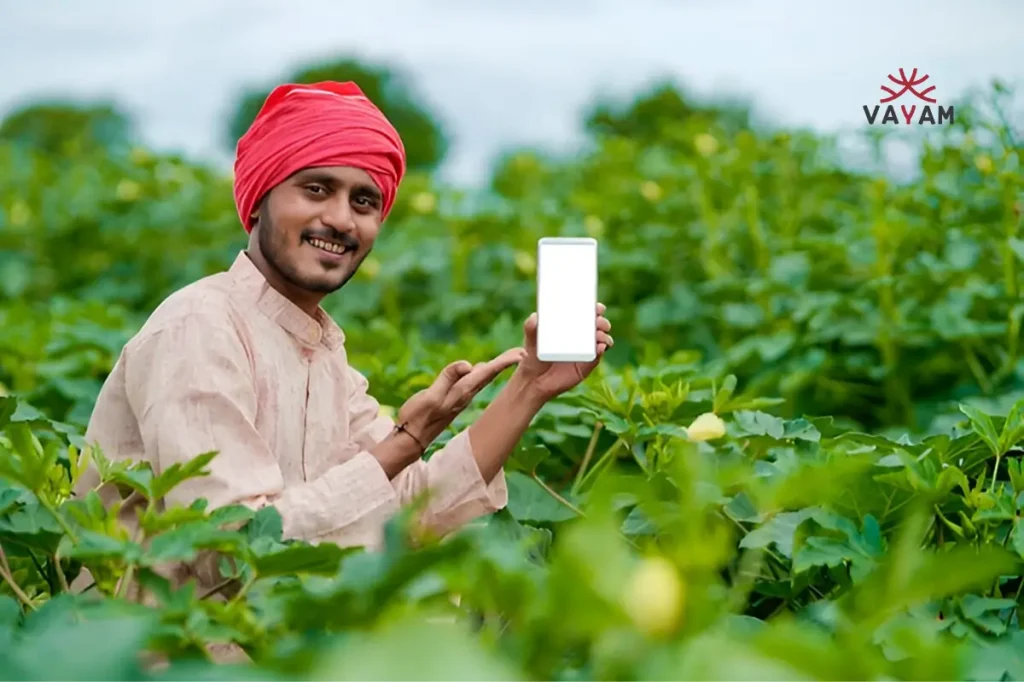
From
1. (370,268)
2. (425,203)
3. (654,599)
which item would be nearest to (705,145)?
(425,203)

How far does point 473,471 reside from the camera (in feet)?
5.63

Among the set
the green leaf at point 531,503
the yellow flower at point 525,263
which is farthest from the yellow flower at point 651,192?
the green leaf at point 531,503

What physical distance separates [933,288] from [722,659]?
2.42 m

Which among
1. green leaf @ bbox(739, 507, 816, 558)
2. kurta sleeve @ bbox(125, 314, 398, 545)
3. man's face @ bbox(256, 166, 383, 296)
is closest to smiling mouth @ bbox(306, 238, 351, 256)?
man's face @ bbox(256, 166, 383, 296)

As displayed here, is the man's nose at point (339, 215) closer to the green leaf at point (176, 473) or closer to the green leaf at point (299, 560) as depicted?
the green leaf at point (176, 473)

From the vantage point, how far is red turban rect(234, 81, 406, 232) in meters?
1.71

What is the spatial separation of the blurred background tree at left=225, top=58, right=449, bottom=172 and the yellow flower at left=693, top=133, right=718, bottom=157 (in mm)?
15689

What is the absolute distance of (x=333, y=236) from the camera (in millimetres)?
1738

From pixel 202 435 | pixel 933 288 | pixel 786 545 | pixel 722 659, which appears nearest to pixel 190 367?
pixel 202 435

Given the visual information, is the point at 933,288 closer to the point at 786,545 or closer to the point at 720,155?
the point at 720,155

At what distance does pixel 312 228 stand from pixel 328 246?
1.3 inches

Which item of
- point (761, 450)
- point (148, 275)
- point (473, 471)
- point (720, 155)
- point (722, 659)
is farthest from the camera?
point (148, 275)

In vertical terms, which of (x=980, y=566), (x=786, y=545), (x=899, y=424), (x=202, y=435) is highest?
(x=980, y=566)

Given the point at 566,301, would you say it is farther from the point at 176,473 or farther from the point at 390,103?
the point at 390,103
